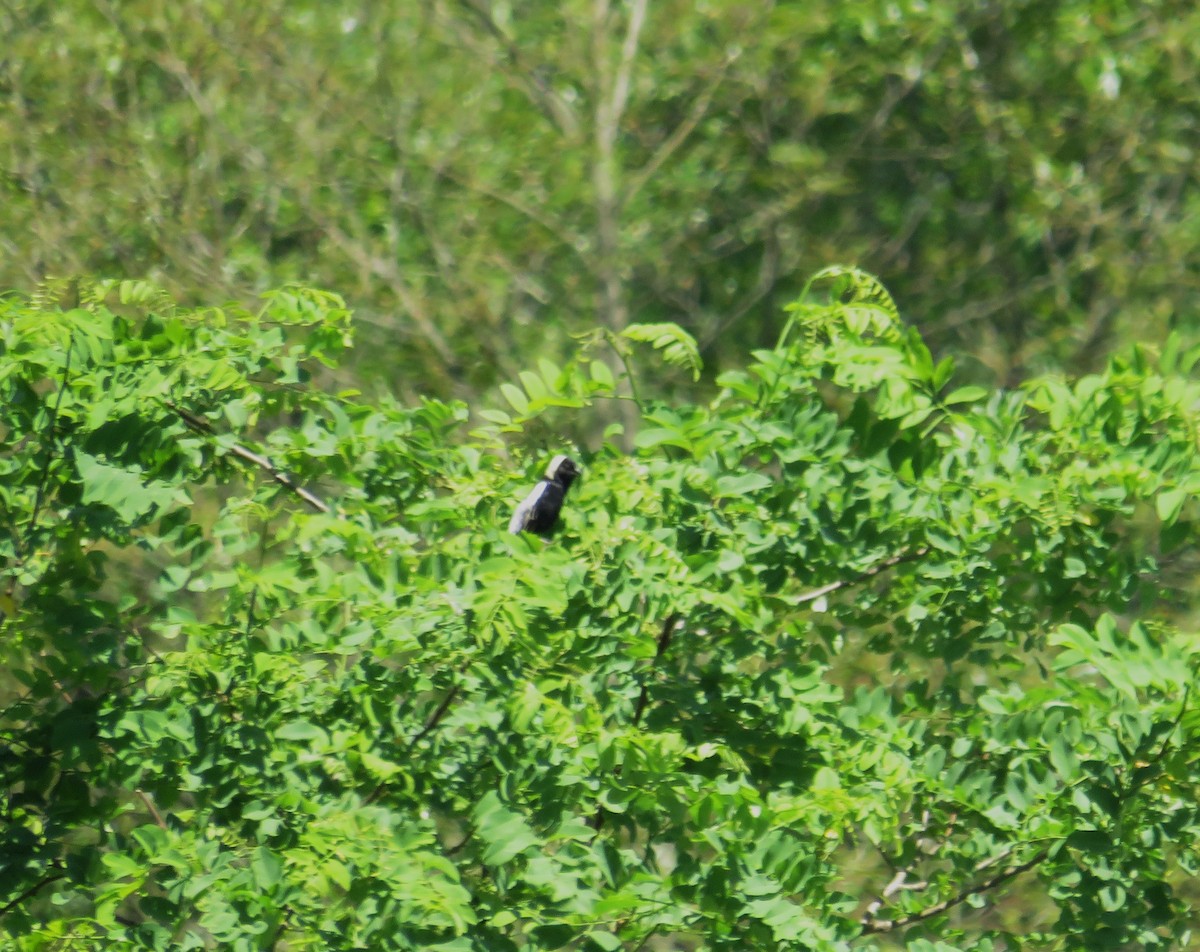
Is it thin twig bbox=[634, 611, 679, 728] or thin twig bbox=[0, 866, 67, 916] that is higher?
thin twig bbox=[634, 611, 679, 728]

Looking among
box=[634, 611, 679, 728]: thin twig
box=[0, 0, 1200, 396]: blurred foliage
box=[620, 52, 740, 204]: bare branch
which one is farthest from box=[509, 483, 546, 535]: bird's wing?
box=[620, 52, 740, 204]: bare branch

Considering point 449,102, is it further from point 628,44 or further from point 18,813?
point 18,813

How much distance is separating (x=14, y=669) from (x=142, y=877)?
61 centimetres

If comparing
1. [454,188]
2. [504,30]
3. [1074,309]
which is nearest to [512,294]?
[454,188]

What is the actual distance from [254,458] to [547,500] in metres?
0.56

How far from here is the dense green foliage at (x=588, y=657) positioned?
269 cm

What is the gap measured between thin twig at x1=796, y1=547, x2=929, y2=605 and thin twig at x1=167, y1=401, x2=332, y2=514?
0.95m

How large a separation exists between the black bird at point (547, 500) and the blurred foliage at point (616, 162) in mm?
4855

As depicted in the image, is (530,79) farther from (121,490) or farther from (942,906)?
(942,906)

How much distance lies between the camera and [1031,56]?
904 centimetres

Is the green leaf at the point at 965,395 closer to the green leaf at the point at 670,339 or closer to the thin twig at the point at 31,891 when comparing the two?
the green leaf at the point at 670,339

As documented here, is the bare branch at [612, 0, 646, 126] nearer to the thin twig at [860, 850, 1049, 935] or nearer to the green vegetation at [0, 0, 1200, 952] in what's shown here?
the green vegetation at [0, 0, 1200, 952]

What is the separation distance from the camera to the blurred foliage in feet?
26.1

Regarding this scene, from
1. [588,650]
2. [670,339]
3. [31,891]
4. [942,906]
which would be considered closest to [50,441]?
[31,891]
